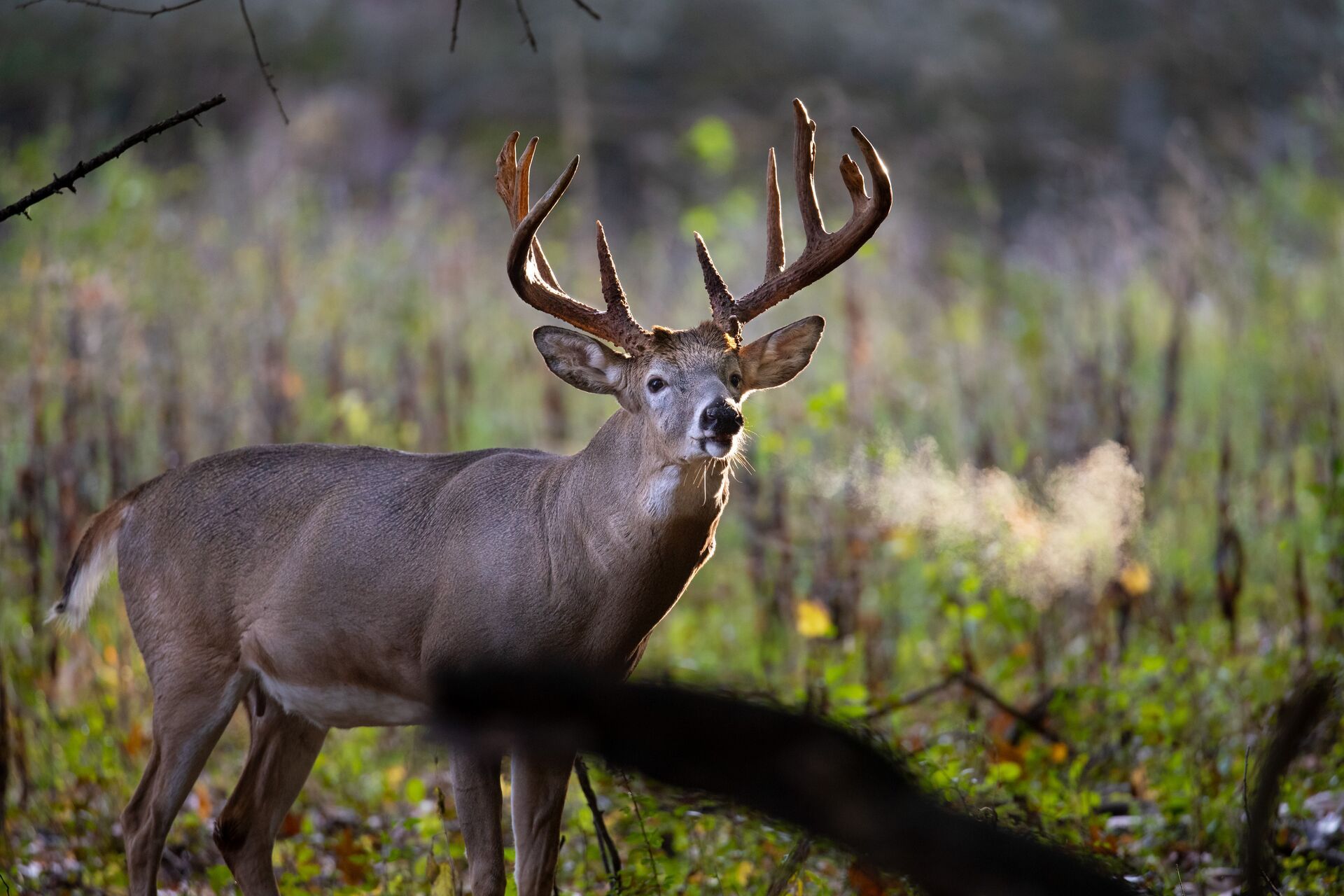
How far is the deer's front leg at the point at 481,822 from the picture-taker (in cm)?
411

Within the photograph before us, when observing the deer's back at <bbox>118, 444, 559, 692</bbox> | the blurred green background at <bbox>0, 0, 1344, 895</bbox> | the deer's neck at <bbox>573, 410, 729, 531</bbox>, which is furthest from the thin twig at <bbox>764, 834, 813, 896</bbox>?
the deer's back at <bbox>118, 444, 559, 692</bbox>

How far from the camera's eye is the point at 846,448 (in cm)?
762

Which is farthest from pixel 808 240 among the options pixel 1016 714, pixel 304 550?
pixel 1016 714

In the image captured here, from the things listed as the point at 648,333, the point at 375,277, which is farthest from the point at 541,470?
the point at 375,277

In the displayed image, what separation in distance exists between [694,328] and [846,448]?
3580 mm

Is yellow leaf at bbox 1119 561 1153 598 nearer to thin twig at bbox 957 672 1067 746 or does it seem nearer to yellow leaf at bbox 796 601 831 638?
thin twig at bbox 957 672 1067 746

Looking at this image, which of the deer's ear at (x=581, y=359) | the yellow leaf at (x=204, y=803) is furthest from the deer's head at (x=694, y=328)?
the yellow leaf at (x=204, y=803)

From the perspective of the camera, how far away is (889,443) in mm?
6840

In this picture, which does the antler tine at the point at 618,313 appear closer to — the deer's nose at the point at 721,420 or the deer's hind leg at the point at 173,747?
the deer's nose at the point at 721,420

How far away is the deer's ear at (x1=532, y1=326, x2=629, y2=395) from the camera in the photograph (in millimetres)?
4383

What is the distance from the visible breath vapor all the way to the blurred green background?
22 mm

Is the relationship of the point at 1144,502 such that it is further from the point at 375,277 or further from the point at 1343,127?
the point at 375,277

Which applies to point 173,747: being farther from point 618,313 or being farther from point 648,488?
point 618,313

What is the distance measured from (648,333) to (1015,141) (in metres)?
16.3
